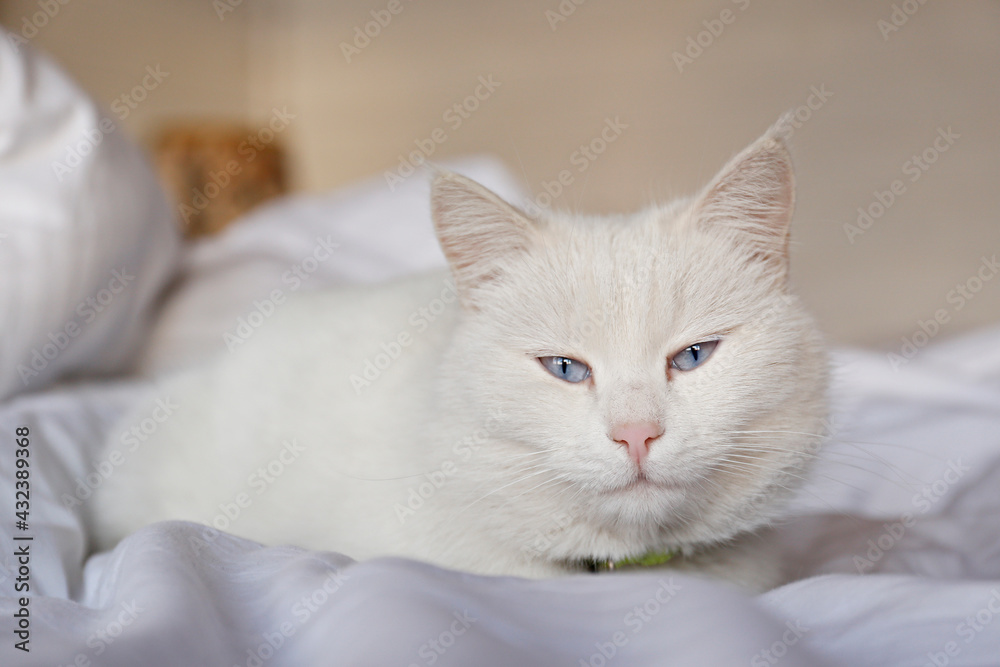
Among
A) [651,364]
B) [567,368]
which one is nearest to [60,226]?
[567,368]

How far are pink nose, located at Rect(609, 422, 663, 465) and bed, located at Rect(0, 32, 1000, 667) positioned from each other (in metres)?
0.15

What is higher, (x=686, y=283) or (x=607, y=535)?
(x=686, y=283)

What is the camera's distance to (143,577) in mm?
784

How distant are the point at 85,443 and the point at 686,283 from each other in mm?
1269

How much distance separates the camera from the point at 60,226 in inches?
64.2

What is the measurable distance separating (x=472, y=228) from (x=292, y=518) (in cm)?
64

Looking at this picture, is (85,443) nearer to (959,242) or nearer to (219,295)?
(219,295)

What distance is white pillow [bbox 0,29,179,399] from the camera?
156 cm

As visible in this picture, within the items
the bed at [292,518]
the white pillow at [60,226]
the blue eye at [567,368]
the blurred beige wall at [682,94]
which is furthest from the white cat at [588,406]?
the blurred beige wall at [682,94]

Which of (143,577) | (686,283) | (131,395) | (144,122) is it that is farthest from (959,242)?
(144,122)

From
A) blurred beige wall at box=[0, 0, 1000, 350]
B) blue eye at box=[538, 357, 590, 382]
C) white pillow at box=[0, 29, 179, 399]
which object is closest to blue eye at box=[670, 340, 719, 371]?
blue eye at box=[538, 357, 590, 382]

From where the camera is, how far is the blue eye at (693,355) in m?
1.08

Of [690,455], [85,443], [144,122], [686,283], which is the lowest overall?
[85,443]

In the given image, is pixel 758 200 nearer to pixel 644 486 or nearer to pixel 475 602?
pixel 644 486
